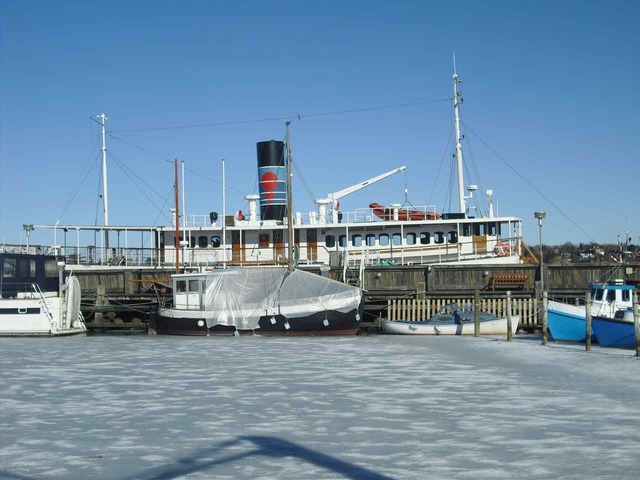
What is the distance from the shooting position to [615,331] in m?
24.0

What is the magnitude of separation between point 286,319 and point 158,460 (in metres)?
20.9

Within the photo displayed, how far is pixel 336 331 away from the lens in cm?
3103

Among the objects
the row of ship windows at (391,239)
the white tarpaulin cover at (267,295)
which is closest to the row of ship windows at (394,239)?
the row of ship windows at (391,239)

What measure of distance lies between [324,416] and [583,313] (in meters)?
17.6

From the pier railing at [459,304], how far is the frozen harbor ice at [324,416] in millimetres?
9319

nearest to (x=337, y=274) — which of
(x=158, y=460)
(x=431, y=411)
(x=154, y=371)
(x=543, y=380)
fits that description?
(x=154, y=371)

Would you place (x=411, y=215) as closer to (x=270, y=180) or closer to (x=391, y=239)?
(x=391, y=239)

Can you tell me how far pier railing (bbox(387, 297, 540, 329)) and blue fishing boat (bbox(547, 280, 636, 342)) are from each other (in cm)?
455

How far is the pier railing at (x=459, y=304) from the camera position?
3228 centimetres

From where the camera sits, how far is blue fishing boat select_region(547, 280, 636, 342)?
26.2m

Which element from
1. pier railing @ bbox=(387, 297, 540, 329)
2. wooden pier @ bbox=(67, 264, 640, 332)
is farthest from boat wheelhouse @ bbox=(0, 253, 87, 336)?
pier railing @ bbox=(387, 297, 540, 329)

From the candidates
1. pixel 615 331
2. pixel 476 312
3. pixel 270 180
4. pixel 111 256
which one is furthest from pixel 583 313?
pixel 111 256

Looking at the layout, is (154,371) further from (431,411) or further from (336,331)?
(336,331)

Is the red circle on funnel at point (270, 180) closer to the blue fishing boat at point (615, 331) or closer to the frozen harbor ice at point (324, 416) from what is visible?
the frozen harbor ice at point (324, 416)
